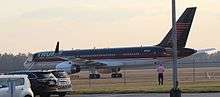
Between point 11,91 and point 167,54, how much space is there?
41.6m

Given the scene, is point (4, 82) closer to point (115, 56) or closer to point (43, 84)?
point (43, 84)

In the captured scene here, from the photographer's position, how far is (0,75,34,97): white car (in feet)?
79.7

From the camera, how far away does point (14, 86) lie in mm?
24516

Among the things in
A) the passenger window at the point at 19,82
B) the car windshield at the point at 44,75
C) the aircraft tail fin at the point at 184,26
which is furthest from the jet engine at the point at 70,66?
the passenger window at the point at 19,82

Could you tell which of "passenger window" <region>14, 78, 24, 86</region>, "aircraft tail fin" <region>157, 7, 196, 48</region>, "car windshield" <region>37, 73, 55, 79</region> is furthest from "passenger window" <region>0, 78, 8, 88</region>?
"aircraft tail fin" <region>157, 7, 196, 48</region>

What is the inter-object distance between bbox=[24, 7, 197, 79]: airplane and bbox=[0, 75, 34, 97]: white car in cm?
3780

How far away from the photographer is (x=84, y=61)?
69.8 metres

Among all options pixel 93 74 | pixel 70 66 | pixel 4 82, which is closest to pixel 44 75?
pixel 4 82

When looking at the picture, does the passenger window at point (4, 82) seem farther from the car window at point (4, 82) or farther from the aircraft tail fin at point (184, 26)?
the aircraft tail fin at point (184, 26)

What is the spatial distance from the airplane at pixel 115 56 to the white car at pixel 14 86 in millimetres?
37798

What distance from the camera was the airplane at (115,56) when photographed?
6241 cm

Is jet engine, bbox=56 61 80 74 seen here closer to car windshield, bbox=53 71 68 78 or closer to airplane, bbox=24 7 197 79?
airplane, bbox=24 7 197 79

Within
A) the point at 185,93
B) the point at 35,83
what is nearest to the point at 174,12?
the point at 35,83

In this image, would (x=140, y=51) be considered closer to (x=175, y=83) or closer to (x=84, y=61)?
(x=84, y=61)
